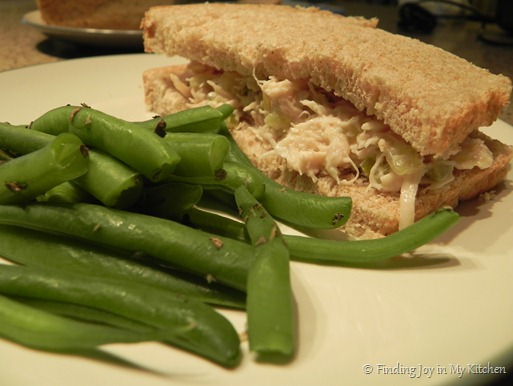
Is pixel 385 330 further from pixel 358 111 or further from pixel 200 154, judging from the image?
pixel 358 111

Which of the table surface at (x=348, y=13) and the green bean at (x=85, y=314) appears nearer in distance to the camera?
the green bean at (x=85, y=314)

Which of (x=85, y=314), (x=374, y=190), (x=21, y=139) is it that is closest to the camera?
(x=85, y=314)

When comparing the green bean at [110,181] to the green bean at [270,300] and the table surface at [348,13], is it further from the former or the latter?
the table surface at [348,13]

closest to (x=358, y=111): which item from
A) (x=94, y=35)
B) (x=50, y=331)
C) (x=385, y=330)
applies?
(x=385, y=330)

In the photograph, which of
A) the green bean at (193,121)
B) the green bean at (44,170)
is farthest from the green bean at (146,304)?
the green bean at (193,121)

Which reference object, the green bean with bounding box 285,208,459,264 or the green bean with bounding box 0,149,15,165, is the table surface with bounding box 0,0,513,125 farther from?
the green bean with bounding box 0,149,15,165
